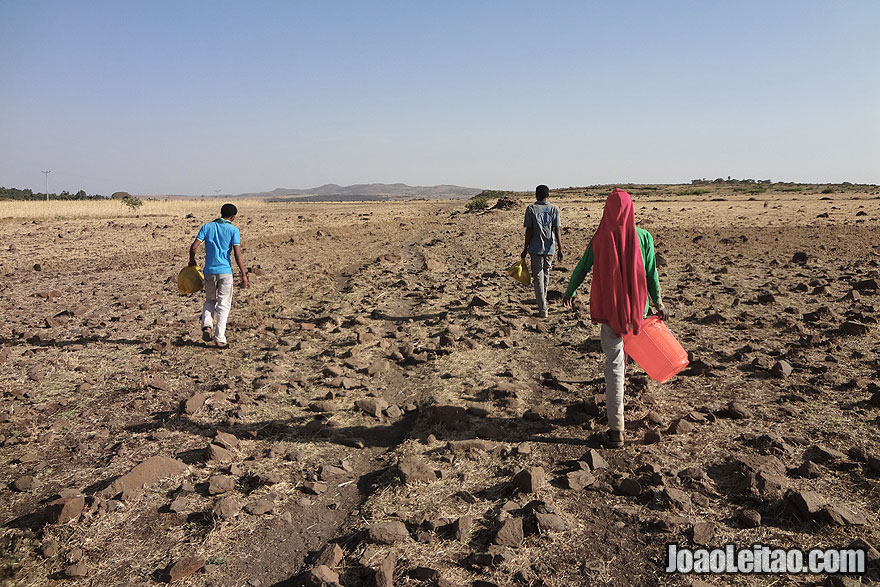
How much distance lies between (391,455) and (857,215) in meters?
25.6

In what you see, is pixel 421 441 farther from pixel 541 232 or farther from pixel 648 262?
pixel 541 232

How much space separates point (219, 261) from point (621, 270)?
5608 mm

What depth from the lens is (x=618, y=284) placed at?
477 cm

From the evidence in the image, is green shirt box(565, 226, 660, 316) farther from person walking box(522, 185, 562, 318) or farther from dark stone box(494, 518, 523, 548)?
person walking box(522, 185, 562, 318)

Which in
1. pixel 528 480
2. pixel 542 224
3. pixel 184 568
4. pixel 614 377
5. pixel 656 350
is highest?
pixel 542 224

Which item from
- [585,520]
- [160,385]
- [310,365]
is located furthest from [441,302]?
[585,520]

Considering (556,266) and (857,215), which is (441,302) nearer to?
(556,266)

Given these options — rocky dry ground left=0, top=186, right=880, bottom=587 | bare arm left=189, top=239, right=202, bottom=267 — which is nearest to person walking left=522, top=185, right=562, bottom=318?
rocky dry ground left=0, top=186, right=880, bottom=587

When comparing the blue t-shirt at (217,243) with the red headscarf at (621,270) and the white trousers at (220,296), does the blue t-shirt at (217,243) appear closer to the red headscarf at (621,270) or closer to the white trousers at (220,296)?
the white trousers at (220,296)

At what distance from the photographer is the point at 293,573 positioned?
347 cm

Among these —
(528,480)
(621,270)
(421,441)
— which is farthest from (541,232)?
(528,480)

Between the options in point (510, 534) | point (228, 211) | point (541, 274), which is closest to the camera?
point (510, 534)

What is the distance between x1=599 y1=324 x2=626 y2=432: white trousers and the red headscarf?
10 cm

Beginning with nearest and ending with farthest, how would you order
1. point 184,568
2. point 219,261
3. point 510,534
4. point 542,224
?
point 184,568 → point 510,534 → point 219,261 → point 542,224
